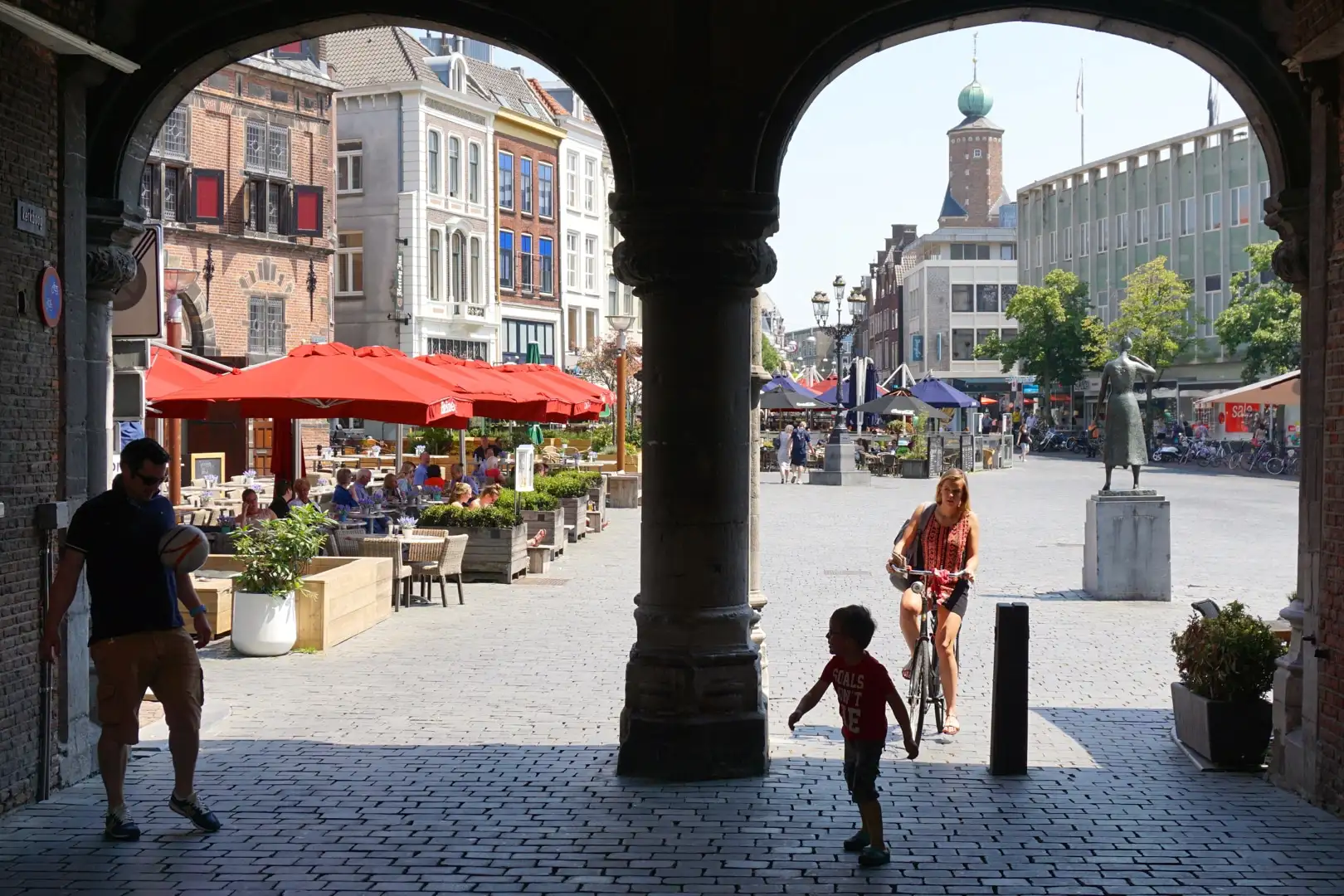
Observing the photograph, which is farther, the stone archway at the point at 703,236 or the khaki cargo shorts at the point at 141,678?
the stone archway at the point at 703,236

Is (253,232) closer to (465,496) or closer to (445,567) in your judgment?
(465,496)

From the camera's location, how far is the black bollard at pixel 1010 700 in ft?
26.3

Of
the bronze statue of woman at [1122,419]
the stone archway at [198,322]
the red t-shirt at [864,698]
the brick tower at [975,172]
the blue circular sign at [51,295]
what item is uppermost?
the brick tower at [975,172]

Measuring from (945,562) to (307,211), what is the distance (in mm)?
32923

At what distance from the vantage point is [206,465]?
26.5 m

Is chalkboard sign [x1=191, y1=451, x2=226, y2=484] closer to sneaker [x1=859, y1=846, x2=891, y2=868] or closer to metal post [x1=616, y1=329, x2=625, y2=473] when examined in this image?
metal post [x1=616, y1=329, x2=625, y2=473]

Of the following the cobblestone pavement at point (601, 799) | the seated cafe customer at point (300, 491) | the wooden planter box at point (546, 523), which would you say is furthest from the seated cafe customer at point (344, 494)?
the cobblestone pavement at point (601, 799)

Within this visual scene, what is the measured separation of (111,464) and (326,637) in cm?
344

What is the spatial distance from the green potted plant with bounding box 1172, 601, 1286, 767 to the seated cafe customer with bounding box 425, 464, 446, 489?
45.3ft

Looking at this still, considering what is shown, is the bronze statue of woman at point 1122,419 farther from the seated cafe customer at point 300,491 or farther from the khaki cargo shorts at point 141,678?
the khaki cargo shorts at point 141,678

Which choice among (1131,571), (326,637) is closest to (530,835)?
(326,637)

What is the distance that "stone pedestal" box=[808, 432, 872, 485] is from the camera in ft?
123

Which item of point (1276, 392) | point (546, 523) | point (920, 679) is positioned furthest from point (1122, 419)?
point (920, 679)

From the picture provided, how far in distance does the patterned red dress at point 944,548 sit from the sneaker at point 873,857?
111 inches
